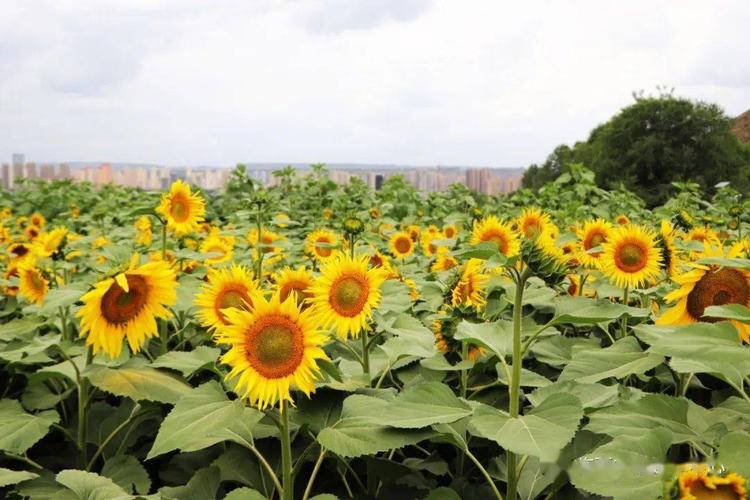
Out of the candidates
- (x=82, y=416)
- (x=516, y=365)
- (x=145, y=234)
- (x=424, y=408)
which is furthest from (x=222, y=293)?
(x=145, y=234)

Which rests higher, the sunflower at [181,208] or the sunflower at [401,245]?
the sunflower at [181,208]

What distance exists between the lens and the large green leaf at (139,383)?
6.30 ft

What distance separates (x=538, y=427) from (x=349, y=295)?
0.81 meters

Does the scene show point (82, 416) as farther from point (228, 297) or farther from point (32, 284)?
point (32, 284)

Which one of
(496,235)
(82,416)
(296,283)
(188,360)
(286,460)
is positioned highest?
(496,235)

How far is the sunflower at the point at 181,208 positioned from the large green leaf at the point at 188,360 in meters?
1.31

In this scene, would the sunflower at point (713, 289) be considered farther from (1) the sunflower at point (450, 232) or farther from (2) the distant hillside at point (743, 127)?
(2) the distant hillside at point (743, 127)

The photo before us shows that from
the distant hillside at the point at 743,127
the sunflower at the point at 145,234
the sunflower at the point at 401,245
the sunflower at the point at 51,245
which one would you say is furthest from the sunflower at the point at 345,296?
the distant hillside at the point at 743,127

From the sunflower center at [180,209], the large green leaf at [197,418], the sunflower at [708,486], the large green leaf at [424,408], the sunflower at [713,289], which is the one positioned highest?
the sunflower center at [180,209]

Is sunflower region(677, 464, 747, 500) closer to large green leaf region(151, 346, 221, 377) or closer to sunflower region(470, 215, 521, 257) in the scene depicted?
large green leaf region(151, 346, 221, 377)

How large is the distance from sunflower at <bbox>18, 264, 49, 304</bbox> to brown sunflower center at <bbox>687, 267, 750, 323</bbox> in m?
2.80

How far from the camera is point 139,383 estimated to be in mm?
1969

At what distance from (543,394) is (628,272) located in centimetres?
106

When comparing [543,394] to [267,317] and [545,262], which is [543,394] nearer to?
[545,262]
